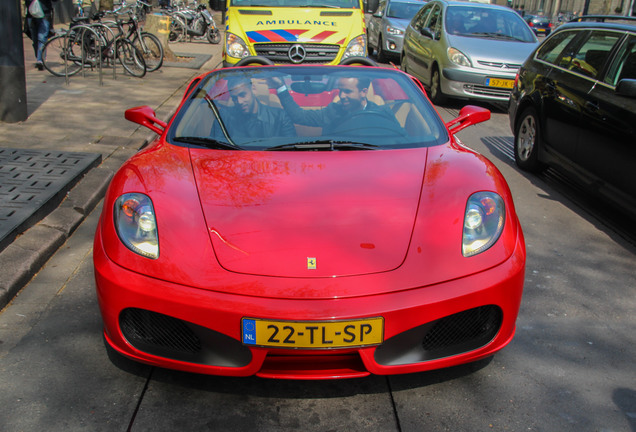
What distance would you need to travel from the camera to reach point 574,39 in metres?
6.41

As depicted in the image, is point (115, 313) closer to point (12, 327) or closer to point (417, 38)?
point (12, 327)

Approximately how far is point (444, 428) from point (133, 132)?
5.60 m

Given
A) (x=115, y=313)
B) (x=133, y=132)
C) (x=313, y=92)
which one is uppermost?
(x=313, y=92)

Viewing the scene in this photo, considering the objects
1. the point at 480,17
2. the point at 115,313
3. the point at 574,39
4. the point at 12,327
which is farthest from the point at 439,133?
the point at 480,17

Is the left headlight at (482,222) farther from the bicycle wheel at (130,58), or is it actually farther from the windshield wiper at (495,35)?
the bicycle wheel at (130,58)

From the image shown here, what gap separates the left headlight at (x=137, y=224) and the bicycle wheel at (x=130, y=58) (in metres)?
8.83

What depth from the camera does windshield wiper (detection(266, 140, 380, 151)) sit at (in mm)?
3484

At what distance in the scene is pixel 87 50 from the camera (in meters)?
11.9

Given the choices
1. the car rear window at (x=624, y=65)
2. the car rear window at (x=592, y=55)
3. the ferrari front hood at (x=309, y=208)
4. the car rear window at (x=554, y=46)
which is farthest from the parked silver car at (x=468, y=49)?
the ferrari front hood at (x=309, y=208)

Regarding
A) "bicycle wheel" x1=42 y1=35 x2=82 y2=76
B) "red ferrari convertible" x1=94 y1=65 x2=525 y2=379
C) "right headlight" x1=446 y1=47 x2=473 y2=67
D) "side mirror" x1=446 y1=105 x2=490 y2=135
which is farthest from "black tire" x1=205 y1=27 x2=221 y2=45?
"red ferrari convertible" x1=94 y1=65 x2=525 y2=379

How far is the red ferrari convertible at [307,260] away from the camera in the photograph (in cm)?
251

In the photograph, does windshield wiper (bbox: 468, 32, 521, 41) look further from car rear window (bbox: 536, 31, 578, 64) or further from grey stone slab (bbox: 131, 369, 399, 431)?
grey stone slab (bbox: 131, 369, 399, 431)

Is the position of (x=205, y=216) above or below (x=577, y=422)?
above

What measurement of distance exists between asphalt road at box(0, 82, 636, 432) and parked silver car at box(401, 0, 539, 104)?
6642mm
